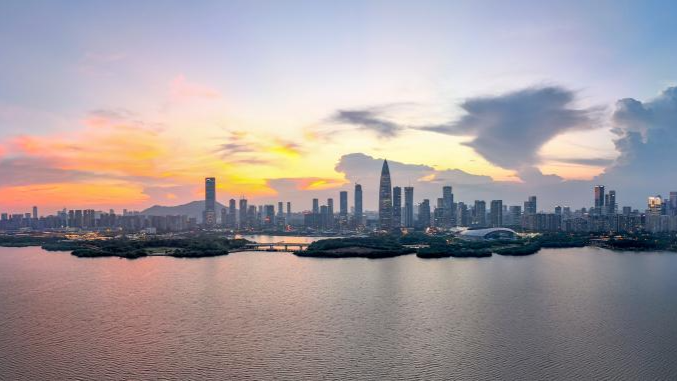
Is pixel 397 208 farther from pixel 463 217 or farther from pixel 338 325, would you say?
pixel 338 325

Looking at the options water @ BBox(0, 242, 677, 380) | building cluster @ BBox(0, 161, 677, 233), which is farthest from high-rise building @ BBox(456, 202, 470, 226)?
water @ BBox(0, 242, 677, 380)

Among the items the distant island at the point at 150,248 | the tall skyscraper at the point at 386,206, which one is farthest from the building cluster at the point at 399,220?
the distant island at the point at 150,248

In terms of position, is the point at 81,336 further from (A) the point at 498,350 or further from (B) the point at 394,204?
(B) the point at 394,204

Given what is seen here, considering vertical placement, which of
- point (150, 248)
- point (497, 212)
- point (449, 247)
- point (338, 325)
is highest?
point (497, 212)

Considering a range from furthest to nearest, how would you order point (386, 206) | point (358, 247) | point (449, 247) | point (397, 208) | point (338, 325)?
1. point (397, 208)
2. point (386, 206)
3. point (358, 247)
4. point (449, 247)
5. point (338, 325)

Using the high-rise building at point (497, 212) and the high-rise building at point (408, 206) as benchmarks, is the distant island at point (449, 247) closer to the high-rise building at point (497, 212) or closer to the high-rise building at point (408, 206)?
the high-rise building at point (497, 212)

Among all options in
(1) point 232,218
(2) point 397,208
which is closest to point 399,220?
(2) point 397,208

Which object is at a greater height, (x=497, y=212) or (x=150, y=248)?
(x=497, y=212)
